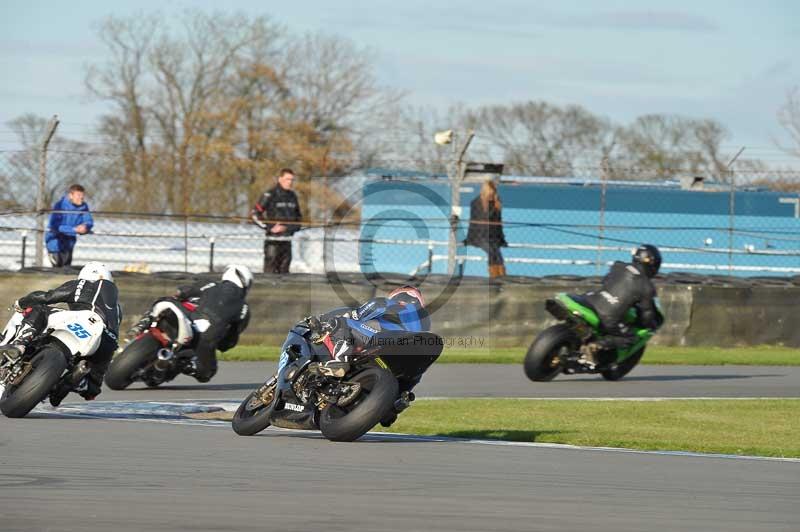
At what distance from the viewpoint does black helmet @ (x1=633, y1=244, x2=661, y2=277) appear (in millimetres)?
14766

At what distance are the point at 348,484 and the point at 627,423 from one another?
4.56 meters

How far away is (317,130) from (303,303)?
25.1m

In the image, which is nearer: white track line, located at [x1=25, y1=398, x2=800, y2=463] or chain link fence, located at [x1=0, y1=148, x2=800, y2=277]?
white track line, located at [x1=25, y1=398, x2=800, y2=463]

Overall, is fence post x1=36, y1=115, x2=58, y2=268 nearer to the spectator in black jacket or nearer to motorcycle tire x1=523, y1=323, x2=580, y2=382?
the spectator in black jacket

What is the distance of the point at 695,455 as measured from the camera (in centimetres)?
873

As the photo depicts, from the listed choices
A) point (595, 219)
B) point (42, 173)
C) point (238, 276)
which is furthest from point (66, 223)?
point (595, 219)

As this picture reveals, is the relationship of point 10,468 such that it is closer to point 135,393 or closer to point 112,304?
point 112,304

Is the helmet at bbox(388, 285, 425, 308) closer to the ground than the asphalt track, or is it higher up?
higher up

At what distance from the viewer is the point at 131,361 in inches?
503

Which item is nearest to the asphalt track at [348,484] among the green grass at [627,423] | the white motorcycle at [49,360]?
the white motorcycle at [49,360]

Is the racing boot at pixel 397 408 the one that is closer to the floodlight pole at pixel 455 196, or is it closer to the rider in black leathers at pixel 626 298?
the rider in black leathers at pixel 626 298

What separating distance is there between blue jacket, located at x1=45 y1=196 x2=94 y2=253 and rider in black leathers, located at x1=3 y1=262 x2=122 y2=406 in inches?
305

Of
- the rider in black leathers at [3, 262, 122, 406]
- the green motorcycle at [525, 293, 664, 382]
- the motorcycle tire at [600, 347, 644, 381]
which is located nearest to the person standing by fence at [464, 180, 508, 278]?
Result: the motorcycle tire at [600, 347, 644, 381]

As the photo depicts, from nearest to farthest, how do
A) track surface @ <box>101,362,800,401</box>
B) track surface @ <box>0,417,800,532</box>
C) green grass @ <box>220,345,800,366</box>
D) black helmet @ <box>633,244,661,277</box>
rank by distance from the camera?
track surface @ <box>0,417,800,532</box> < track surface @ <box>101,362,800,401</box> < black helmet @ <box>633,244,661,277</box> < green grass @ <box>220,345,800,366</box>
